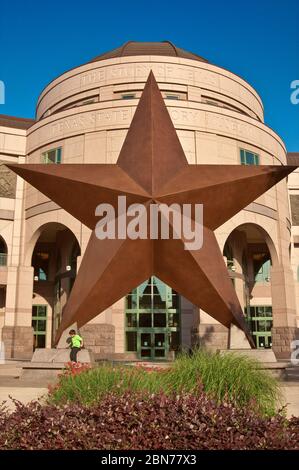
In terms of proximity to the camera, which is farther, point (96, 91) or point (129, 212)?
point (96, 91)

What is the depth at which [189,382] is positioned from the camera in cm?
796

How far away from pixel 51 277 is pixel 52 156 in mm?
9611

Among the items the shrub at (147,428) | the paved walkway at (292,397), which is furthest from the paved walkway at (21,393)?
the paved walkway at (292,397)

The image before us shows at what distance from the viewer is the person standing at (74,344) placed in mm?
14406

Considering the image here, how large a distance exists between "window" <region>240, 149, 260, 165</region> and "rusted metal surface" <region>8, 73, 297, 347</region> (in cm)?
1614

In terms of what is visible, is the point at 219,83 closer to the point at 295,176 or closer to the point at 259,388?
the point at 295,176

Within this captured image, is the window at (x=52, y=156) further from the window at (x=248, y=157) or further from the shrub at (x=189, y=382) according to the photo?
the shrub at (x=189, y=382)

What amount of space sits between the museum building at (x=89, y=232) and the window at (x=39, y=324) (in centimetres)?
7

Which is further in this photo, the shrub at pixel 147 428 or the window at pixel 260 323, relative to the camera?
the window at pixel 260 323

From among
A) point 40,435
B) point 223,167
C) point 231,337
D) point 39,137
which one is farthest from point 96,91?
point 40,435

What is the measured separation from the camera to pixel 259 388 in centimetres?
805

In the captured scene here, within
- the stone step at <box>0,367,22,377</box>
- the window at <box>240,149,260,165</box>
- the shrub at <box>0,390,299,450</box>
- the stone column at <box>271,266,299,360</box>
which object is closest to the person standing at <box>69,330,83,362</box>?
the stone step at <box>0,367,22,377</box>
